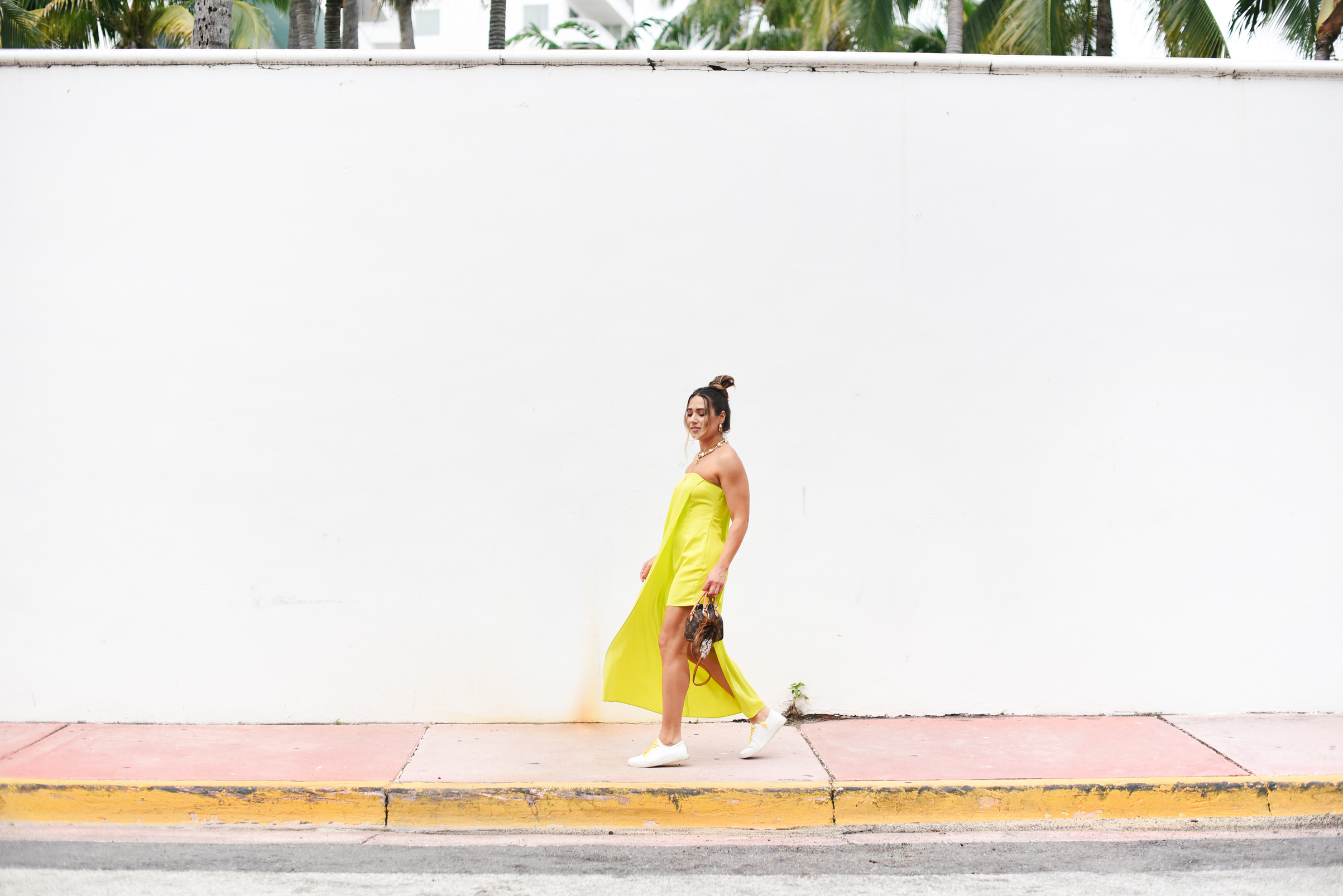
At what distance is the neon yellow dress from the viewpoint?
15.5 ft

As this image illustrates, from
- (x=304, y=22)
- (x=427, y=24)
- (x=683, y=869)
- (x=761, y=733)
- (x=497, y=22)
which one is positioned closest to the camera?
(x=683, y=869)

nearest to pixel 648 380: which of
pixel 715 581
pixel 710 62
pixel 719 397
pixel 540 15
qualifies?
pixel 719 397

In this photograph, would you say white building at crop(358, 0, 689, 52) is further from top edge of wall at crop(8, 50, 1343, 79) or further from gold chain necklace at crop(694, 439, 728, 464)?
gold chain necklace at crop(694, 439, 728, 464)

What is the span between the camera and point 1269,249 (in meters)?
5.57

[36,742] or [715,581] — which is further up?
[715,581]

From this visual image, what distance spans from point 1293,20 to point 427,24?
3568cm

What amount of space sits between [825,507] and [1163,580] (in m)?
1.88

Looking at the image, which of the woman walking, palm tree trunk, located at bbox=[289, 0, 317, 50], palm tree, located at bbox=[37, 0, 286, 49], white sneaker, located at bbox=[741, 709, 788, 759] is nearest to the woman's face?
the woman walking

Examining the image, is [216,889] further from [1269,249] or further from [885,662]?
[1269,249]

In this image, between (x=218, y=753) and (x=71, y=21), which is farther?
(x=71, y=21)

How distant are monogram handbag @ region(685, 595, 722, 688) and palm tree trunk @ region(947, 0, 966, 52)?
1526cm

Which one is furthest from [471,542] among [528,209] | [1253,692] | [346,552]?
[1253,692]

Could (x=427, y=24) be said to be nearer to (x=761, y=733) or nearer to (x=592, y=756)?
(x=592, y=756)

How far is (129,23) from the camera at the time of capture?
20938 mm
